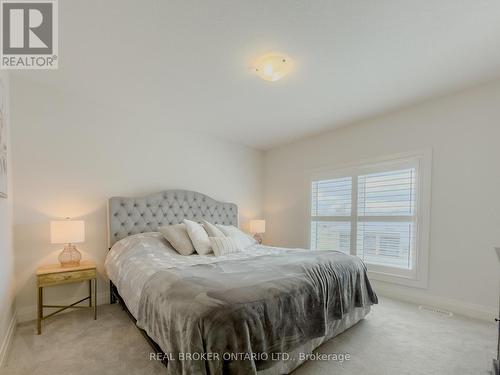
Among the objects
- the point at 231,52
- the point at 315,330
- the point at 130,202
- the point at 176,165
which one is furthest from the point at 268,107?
the point at 315,330

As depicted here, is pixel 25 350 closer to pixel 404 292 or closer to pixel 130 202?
pixel 130 202

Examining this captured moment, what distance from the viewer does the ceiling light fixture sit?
2105mm

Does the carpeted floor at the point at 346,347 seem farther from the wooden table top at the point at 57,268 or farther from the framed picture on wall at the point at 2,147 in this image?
the framed picture on wall at the point at 2,147

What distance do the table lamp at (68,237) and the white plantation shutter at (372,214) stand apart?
3380mm

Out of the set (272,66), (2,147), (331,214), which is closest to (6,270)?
(2,147)

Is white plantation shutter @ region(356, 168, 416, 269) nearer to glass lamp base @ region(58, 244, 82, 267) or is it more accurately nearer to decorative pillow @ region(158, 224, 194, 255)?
decorative pillow @ region(158, 224, 194, 255)

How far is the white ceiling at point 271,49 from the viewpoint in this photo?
1.63m

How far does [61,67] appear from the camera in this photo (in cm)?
231

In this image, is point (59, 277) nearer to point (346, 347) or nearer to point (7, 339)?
point (7, 339)

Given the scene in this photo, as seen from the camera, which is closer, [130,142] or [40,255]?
[40,255]

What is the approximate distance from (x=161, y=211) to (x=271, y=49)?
2.53 meters

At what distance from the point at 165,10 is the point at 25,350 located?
288 cm

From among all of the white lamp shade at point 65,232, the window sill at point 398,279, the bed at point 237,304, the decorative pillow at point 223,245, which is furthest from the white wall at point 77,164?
the window sill at point 398,279

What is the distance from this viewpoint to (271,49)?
201 centimetres
